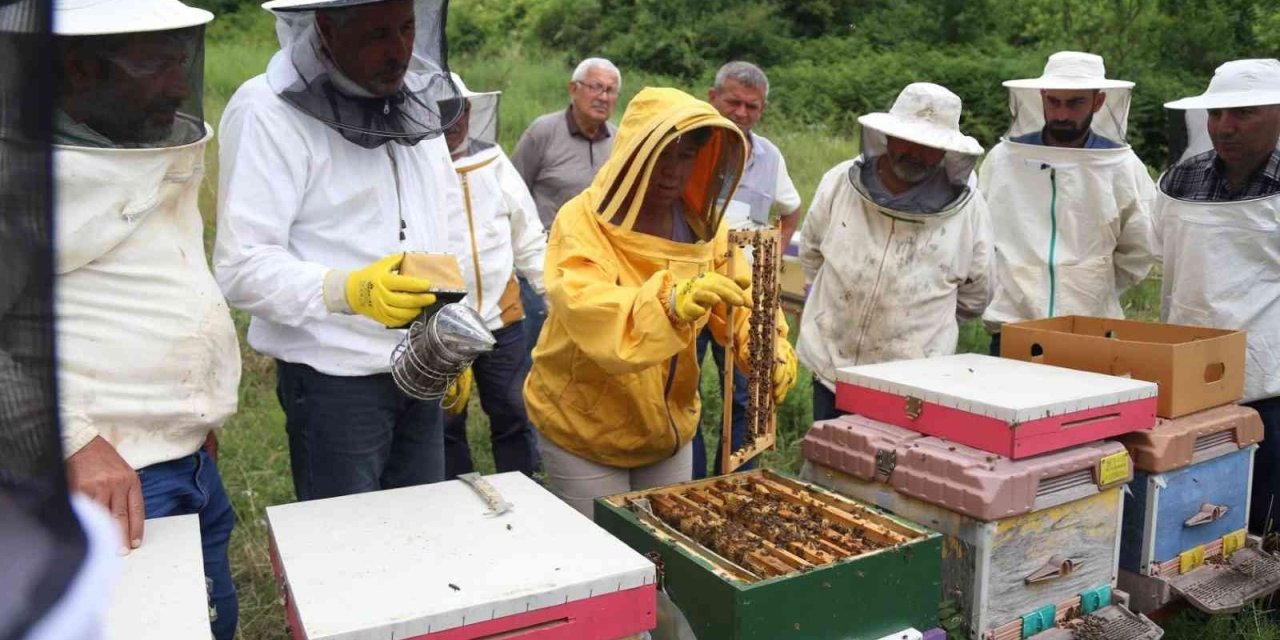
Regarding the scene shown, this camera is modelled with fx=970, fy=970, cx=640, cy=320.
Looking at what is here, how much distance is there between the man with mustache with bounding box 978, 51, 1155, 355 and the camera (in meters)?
3.67

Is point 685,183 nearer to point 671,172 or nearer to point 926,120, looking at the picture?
point 671,172

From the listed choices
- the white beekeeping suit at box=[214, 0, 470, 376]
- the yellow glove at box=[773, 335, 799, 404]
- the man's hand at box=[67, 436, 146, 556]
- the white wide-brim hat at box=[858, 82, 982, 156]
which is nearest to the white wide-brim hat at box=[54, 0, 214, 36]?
the white beekeeping suit at box=[214, 0, 470, 376]

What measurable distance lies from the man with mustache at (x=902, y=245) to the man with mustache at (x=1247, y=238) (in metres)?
0.70

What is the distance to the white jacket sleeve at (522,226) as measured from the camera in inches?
163

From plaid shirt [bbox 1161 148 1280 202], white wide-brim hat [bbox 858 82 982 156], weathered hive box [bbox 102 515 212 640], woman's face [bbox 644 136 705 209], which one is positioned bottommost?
weathered hive box [bbox 102 515 212 640]

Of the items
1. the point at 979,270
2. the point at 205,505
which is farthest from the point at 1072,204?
the point at 205,505

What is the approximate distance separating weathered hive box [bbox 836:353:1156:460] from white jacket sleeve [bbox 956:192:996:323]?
0.64m

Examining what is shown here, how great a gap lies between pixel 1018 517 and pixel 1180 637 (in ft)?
4.20

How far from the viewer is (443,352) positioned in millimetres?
1892

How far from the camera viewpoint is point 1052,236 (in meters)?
3.72

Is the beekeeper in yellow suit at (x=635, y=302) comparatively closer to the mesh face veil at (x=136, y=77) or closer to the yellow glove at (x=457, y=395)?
the yellow glove at (x=457, y=395)

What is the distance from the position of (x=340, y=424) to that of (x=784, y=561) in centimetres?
108

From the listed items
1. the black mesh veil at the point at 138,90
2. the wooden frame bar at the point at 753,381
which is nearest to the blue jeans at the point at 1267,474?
the wooden frame bar at the point at 753,381

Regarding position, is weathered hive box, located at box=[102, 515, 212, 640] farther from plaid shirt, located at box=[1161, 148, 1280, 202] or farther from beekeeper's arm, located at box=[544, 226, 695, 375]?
plaid shirt, located at box=[1161, 148, 1280, 202]
